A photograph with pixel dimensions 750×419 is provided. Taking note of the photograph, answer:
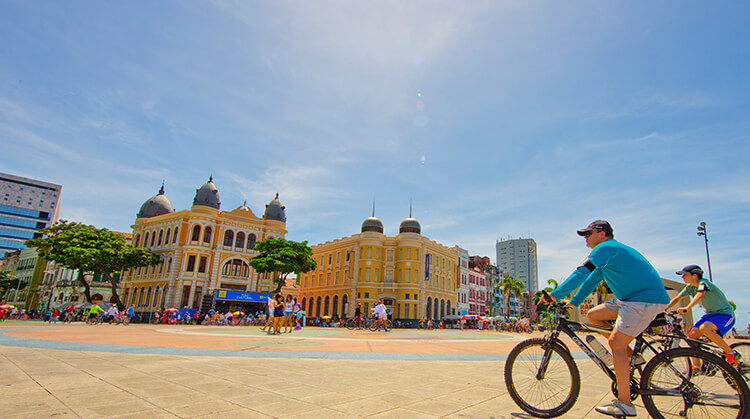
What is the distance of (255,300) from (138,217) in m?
25.4

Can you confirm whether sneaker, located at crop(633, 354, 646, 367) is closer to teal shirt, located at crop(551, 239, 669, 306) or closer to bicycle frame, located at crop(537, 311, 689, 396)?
bicycle frame, located at crop(537, 311, 689, 396)

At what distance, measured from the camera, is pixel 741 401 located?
2877 millimetres

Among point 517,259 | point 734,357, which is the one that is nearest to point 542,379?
point 734,357

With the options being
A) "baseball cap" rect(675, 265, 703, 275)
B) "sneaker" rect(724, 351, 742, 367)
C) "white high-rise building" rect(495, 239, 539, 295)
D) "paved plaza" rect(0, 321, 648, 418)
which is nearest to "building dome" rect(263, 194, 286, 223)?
"paved plaza" rect(0, 321, 648, 418)

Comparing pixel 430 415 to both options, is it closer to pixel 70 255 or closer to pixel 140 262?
pixel 70 255

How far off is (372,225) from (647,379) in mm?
56790

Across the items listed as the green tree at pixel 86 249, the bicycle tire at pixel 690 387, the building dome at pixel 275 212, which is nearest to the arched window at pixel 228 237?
the building dome at pixel 275 212

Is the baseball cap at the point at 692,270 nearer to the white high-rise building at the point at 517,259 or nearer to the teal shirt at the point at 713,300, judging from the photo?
the teal shirt at the point at 713,300

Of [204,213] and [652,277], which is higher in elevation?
[204,213]

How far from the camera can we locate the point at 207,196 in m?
51.4

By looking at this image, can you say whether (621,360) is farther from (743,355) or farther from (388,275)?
(388,275)

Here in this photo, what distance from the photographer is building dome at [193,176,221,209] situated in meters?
51.1

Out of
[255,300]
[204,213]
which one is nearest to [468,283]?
[255,300]

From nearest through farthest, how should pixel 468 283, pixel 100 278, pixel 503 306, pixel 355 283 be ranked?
pixel 355 283 → pixel 100 278 → pixel 468 283 → pixel 503 306
